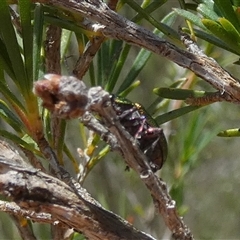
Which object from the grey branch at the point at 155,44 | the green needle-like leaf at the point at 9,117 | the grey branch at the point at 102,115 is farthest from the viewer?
the green needle-like leaf at the point at 9,117

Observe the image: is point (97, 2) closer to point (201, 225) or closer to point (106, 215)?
point (106, 215)

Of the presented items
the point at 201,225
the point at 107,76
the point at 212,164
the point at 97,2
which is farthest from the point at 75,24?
the point at 212,164

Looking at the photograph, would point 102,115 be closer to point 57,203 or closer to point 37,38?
point 57,203

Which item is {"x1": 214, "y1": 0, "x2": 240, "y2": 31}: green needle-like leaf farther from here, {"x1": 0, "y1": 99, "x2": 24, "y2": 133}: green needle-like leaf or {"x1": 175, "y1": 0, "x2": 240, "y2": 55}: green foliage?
{"x1": 0, "y1": 99, "x2": 24, "y2": 133}: green needle-like leaf

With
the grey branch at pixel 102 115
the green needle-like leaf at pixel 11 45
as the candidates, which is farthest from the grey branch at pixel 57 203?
the green needle-like leaf at pixel 11 45

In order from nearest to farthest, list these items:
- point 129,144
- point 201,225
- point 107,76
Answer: point 129,144 < point 107,76 < point 201,225

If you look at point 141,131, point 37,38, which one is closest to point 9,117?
point 37,38

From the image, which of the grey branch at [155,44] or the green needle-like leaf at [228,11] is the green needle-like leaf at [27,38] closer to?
the grey branch at [155,44]

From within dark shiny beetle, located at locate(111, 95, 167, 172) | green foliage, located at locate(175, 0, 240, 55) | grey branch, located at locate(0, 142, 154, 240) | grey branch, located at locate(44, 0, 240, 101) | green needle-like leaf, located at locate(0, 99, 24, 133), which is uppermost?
green foliage, located at locate(175, 0, 240, 55)

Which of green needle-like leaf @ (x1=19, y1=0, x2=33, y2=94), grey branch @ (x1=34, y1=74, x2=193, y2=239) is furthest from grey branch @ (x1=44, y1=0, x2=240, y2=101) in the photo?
grey branch @ (x1=34, y1=74, x2=193, y2=239)

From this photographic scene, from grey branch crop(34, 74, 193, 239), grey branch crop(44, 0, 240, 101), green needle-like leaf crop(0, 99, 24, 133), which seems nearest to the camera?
grey branch crop(34, 74, 193, 239)

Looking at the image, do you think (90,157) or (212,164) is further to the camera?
Result: (212,164)
